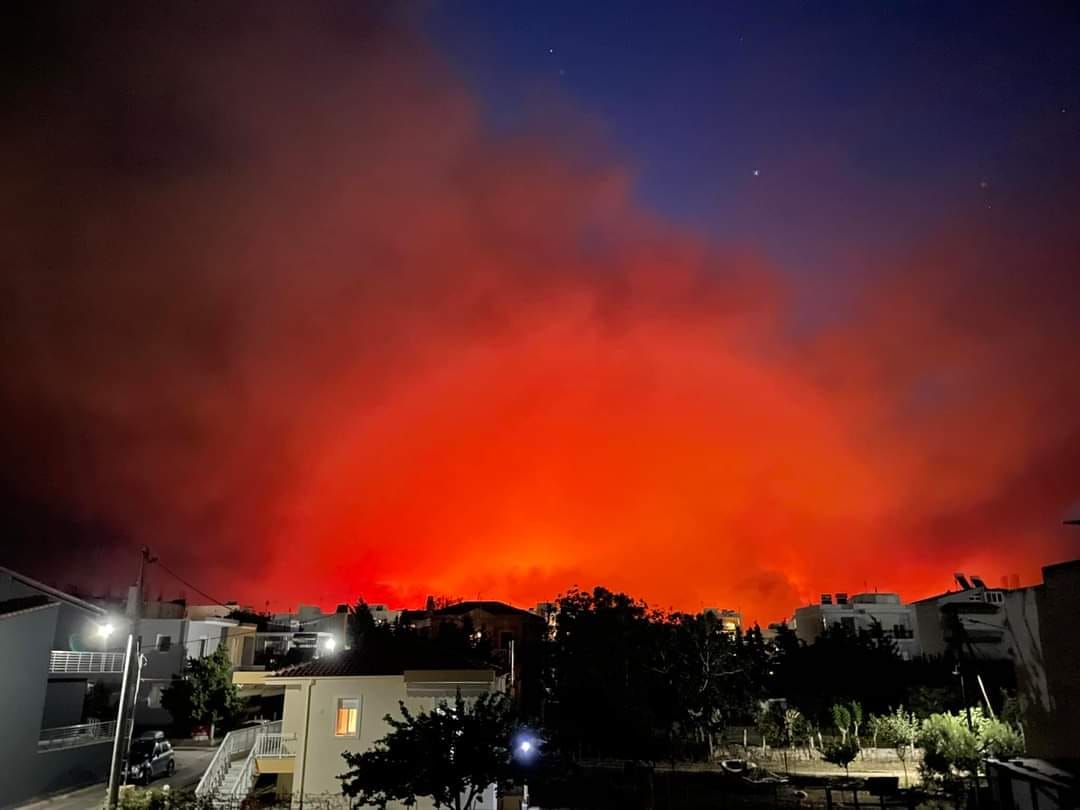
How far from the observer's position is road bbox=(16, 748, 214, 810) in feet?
96.1

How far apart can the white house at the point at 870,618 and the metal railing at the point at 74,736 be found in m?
70.1

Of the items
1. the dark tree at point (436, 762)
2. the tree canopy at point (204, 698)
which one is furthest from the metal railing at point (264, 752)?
the tree canopy at point (204, 698)

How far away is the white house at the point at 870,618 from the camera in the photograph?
87.8 metres

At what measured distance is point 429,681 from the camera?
87.2 feet

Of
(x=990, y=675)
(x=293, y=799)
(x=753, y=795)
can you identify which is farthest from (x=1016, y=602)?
(x=990, y=675)

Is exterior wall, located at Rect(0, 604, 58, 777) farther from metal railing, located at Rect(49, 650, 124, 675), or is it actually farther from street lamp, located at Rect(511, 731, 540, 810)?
street lamp, located at Rect(511, 731, 540, 810)

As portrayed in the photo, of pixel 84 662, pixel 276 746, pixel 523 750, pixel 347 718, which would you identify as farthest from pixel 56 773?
pixel 523 750

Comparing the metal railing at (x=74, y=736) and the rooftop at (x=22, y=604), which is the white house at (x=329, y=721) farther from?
the rooftop at (x=22, y=604)

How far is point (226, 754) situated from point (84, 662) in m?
17.1

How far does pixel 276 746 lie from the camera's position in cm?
2691

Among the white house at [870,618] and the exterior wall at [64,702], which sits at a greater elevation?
the white house at [870,618]

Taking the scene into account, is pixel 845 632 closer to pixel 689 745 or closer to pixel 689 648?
pixel 689 648

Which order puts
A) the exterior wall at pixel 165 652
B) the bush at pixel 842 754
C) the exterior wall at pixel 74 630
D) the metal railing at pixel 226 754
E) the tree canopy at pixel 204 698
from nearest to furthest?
1. the metal railing at pixel 226 754
2. the bush at pixel 842 754
3. the exterior wall at pixel 74 630
4. the tree canopy at pixel 204 698
5. the exterior wall at pixel 165 652

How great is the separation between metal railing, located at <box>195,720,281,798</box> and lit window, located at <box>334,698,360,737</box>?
3.63m
